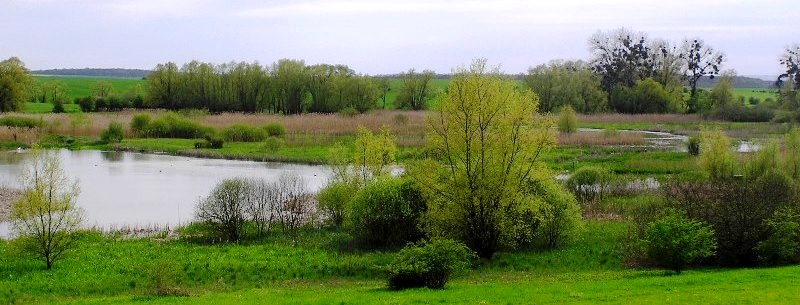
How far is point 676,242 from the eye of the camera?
911 inches

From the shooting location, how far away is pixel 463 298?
1867 cm

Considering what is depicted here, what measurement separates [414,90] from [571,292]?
95.5 metres

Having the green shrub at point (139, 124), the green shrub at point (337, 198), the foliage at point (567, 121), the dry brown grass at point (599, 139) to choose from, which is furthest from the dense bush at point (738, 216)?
the green shrub at point (139, 124)

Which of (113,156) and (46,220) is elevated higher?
(46,220)

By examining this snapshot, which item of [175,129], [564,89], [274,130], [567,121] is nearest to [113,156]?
[175,129]

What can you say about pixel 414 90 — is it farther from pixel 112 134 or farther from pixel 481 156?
pixel 481 156

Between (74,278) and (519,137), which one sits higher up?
(519,137)

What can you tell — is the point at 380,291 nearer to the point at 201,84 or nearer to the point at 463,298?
the point at 463,298

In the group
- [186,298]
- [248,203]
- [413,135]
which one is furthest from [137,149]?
[186,298]

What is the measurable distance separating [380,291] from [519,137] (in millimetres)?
9724

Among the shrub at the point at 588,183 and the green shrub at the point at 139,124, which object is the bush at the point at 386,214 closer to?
the shrub at the point at 588,183

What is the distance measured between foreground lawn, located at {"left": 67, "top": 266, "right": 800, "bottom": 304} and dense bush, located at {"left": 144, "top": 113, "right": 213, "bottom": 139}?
60401 millimetres

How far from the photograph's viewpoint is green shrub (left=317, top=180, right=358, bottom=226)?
34.3m

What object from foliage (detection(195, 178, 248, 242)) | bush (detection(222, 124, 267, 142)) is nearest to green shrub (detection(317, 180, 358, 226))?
foliage (detection(195, 178, 248, 242))
